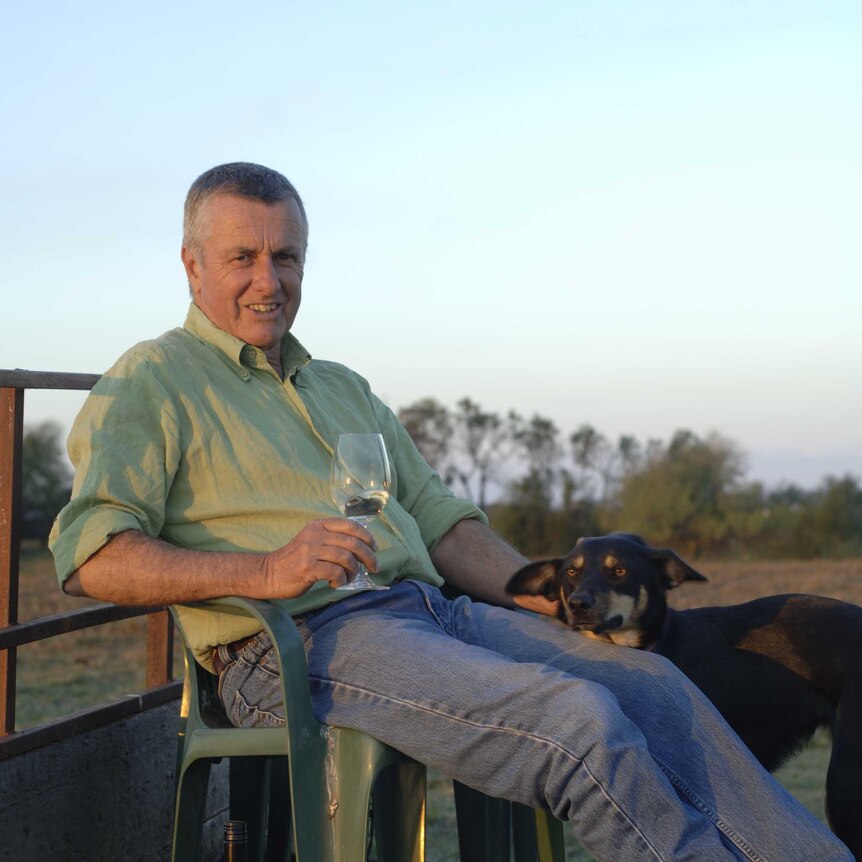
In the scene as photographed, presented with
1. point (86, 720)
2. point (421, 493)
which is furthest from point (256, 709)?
point (421, 493)

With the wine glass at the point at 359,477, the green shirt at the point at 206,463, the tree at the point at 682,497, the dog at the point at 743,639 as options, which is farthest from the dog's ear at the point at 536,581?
the tree at the point at 682,497

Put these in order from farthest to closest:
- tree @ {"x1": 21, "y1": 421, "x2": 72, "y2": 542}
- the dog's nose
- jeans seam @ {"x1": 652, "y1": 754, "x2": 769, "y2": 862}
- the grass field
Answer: tree @ {"x1": 21, "y1": 421, "x2": 72, "y2": 542} < the grass field < the dog's nose < jeans seam @ {"x1": 652, "y1": 754, "x2": 769, "y2": 862}

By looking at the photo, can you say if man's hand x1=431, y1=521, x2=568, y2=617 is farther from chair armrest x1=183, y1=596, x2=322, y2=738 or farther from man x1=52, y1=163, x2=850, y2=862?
chair armrest x1=183, y1=596, x2=322, y2=738

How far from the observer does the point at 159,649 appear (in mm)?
3238

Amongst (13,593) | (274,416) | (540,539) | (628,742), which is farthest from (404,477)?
(540,539)

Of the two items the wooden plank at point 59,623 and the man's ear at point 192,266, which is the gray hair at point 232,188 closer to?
the man's ear at point 192,266

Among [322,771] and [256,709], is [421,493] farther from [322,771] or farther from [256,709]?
[322,771]

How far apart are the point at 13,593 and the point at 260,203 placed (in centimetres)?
102

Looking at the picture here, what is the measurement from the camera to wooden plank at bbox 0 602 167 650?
2.50m

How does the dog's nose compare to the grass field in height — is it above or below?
above

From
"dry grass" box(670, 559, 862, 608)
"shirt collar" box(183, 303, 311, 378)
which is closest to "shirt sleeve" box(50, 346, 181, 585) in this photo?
"shirt collar" box(183, 303, 311, 378)

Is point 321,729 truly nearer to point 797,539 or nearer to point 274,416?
point 274,416

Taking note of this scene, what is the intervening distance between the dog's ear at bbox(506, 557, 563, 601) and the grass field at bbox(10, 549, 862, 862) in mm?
879

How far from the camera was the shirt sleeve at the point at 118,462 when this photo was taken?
227 centimetres
